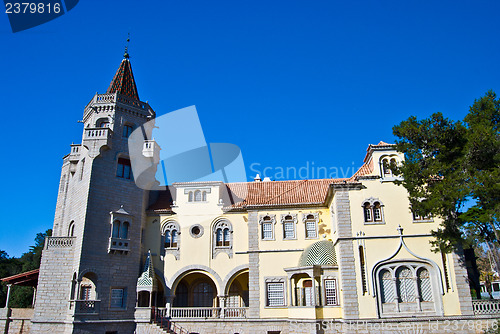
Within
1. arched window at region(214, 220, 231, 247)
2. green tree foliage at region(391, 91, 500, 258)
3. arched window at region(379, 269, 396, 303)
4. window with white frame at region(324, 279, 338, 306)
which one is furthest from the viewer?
arched window at region(214, 220, 231, 247)

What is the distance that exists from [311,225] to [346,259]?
5154 mm

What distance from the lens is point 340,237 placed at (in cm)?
2347

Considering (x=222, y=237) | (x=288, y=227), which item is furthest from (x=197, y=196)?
(x=288, y=227)

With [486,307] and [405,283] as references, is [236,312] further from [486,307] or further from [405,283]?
[486,307]

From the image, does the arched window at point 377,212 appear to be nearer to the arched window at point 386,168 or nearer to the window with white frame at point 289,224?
the arched window at point 386,168

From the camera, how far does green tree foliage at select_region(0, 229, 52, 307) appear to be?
135 feet

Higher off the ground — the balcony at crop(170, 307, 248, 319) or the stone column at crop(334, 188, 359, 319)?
the stone column at crop(334, 188, 359, 319)

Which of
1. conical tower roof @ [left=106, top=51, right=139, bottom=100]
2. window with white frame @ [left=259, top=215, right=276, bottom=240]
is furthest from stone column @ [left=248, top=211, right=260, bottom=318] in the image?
conical tower roof @ [left=106, top=51, right=139, bottom=100]

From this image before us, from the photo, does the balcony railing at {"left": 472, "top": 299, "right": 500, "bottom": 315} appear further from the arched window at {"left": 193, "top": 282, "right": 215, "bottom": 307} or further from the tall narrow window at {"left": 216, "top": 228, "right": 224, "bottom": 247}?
the arched window at {"left": 193, "top": 282, "right": 215, "bottom": 307}

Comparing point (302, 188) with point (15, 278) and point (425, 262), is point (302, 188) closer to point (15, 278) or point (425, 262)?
point (425, 262)

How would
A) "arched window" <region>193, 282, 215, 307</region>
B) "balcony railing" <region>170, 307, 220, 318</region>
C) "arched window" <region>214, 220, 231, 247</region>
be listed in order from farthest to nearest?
"arched window" <region>193, 282, 215, 307</region> → "arched window" <region>214, 220, 231, 247</region> → "balcony railing" <region>170, 307, 220, 318</region>

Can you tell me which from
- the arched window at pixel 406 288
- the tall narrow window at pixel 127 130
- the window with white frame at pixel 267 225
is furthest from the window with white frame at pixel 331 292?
the tall narrow window at pixel 127 130

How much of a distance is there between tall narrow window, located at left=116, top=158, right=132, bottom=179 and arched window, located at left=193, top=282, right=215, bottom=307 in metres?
9.62

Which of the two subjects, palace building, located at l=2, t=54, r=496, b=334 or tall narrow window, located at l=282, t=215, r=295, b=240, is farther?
tall narrow window, located at l=282, t=215, r=295, b=240
